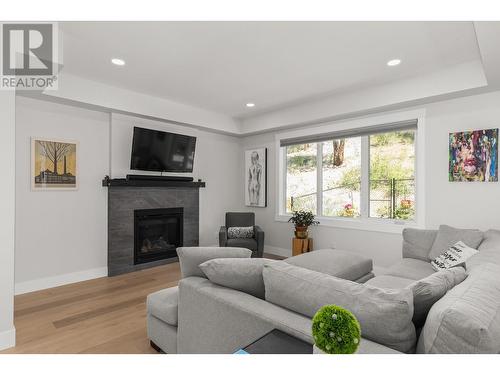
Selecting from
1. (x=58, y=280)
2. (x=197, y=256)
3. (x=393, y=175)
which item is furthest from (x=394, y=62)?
(x=58, y=280)

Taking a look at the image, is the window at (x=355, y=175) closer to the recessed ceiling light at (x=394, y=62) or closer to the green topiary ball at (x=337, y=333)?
the recessed ceiling light at (x=394, y=62)

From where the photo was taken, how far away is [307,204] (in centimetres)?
534

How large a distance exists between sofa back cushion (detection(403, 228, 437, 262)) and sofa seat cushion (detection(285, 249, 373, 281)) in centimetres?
65

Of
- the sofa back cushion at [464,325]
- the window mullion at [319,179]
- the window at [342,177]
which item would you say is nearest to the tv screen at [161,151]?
Result: the window mullion at [319,179]

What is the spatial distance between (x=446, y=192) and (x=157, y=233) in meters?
4.29

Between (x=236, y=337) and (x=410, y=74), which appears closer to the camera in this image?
(x=236, y=337)

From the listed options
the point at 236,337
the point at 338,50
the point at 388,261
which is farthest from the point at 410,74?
the point at 236,337

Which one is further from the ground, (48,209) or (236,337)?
(48,209)

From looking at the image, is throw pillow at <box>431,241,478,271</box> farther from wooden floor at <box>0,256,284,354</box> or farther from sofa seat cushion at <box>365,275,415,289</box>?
wooden floor at <box>0,256,284,354</box>

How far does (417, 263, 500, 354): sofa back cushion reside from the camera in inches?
35.9

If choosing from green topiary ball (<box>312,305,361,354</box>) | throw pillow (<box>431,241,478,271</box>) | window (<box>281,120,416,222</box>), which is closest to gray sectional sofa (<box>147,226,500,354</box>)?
throw pillow (<box>431,241,478,271</box>)
